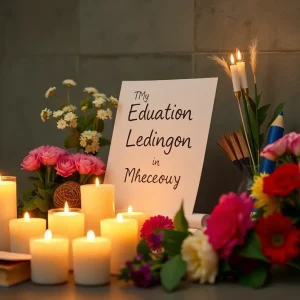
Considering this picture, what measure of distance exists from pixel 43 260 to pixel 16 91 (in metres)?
0.89

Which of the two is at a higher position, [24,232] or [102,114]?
[102,114]

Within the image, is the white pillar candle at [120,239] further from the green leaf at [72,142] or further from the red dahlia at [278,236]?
the green leaf at [72,142]

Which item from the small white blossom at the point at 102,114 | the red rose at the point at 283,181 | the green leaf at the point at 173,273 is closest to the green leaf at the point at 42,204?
the small white blossom at the point at 102,114

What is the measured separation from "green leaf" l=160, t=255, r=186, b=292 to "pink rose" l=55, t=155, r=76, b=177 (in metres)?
0.40

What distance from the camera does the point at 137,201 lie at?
4.53 feet

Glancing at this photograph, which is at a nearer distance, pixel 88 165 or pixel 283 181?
pixel 283 181

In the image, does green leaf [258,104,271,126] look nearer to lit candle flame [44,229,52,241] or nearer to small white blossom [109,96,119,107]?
small white blossom [109,96,119,107]

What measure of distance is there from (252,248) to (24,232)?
0.40 metres

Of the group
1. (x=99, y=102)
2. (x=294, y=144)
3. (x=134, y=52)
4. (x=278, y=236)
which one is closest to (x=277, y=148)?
(x=294, y=144)

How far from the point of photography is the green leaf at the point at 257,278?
103 cm

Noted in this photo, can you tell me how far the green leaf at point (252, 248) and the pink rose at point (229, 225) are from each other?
1cm

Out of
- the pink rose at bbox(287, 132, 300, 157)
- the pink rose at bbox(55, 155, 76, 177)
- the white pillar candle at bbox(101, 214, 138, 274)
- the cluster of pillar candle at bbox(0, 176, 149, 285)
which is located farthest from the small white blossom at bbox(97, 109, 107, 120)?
the pink rose at bbox(287, 132, 300, 157)

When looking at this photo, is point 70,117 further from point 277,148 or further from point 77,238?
point 277,148

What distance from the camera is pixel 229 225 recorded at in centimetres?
101
